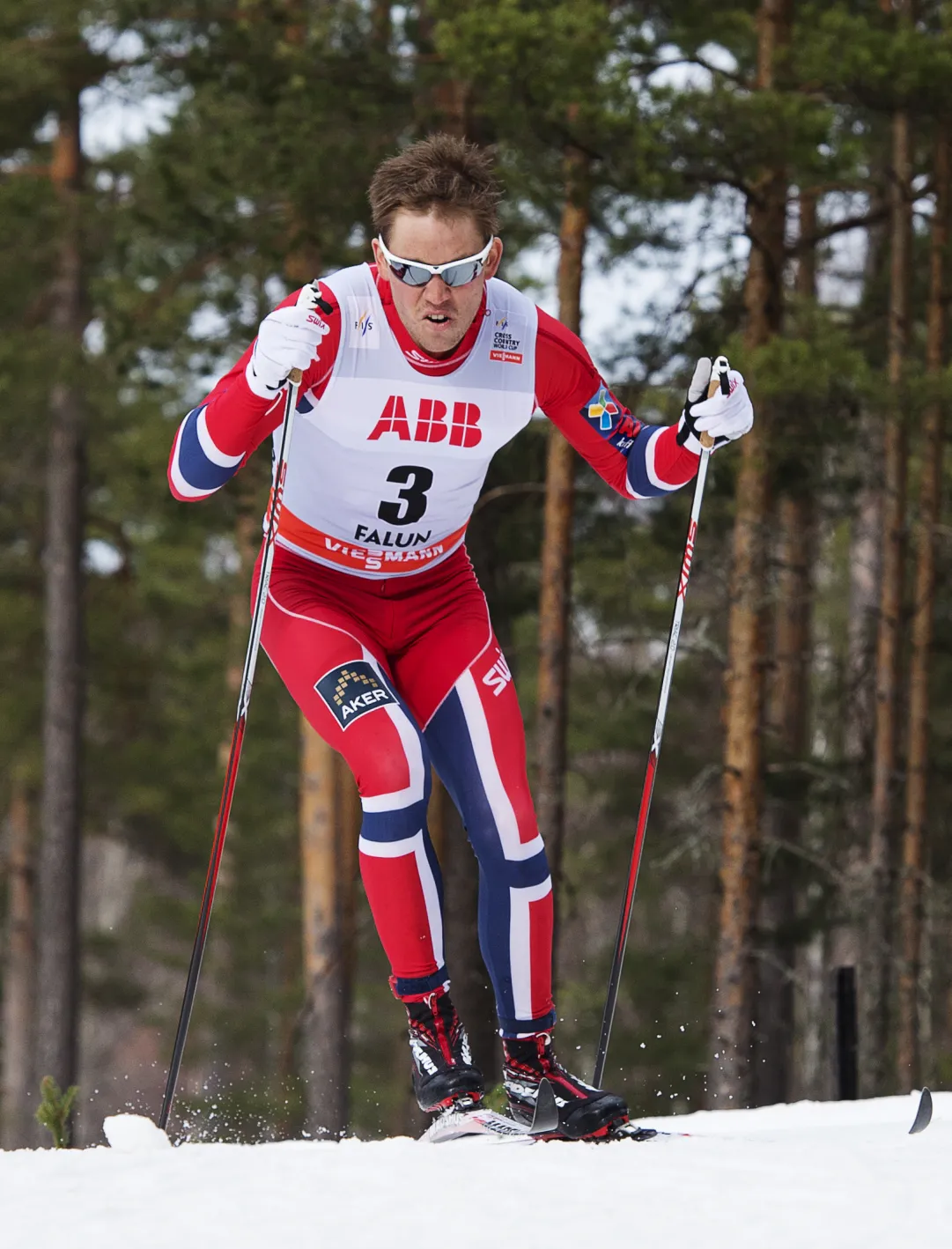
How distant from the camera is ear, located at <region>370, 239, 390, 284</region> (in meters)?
4.50

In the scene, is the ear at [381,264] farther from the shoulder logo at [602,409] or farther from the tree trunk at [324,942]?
the tree trunk at [324,942]

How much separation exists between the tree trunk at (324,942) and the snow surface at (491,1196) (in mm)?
9180

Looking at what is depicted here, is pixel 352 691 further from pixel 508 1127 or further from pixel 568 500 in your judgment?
pixel 568 500

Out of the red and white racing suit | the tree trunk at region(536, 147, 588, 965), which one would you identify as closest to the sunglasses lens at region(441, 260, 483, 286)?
the red and white racing suit

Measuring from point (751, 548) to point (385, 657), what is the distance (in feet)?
20.5

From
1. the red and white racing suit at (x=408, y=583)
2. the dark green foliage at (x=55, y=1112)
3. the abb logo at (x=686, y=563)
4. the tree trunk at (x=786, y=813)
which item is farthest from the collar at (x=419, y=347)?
the tree trunk at (x=786, y=813)

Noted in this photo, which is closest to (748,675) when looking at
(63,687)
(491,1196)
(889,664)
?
(889,664)

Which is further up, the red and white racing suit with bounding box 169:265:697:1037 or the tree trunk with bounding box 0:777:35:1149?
the red and white racing suit with bounding box 169:265:697:1037

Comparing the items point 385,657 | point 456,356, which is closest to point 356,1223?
point 385,657

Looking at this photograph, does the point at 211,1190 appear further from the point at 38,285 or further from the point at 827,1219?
the point at 38,285

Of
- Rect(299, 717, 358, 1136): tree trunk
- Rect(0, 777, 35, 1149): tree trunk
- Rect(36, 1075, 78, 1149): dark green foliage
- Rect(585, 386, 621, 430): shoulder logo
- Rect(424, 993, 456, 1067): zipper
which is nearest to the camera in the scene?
Rect(424, 993, 456, 1067): zipper

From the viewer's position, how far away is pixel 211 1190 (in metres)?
3.34

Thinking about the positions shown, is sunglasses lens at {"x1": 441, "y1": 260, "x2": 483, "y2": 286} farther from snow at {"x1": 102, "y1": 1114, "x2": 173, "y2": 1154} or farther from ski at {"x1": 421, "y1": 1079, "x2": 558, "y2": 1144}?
snow at {"x1": 102, "y1": 1114, "x2": 173, "y2": 1154}

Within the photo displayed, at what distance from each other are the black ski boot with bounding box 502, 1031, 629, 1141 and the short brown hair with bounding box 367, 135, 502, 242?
2.25 m
